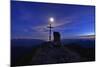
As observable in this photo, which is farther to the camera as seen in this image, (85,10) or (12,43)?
(85,10)

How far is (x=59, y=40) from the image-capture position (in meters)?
2.47

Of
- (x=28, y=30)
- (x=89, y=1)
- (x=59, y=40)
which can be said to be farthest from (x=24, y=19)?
(x=89, y=1)

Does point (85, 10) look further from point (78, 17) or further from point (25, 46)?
point (25, 46)

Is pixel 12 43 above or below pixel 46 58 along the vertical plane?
above
